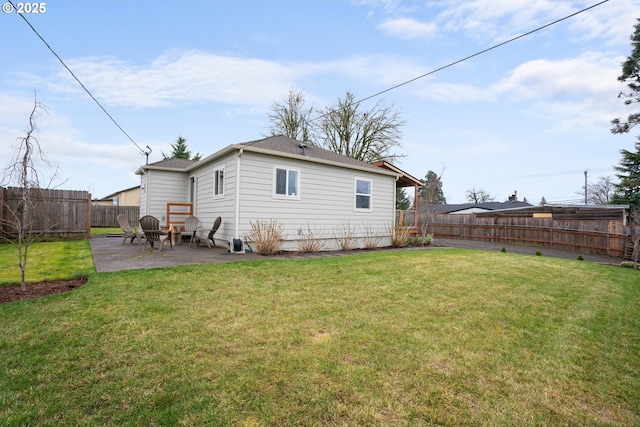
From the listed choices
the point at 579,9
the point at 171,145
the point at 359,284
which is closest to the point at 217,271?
the point at 359,284

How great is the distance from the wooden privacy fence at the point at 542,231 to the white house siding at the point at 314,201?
3.10 metres

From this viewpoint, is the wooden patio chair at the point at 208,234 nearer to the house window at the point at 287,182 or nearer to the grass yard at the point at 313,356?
the house window at the point at 287,182

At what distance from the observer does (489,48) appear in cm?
806

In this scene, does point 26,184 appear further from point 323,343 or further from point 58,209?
point 58,209

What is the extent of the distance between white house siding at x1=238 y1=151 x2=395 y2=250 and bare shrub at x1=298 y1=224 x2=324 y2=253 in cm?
10

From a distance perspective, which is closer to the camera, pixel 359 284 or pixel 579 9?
pixel 359 284

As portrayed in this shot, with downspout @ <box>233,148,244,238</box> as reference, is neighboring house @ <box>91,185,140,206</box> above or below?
above

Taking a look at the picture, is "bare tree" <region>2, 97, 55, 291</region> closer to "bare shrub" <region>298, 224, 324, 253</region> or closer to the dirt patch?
the dirt patch

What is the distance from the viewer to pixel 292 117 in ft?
77.4

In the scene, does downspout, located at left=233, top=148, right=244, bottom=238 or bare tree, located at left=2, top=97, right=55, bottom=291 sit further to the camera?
downspout, located at left=233, top=148, right=244, bottom=238

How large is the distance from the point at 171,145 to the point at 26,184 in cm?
2597

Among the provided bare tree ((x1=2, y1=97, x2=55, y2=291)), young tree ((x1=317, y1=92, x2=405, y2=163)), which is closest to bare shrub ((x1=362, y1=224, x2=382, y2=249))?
bare tree ((x1=2, y1=97, x2=55, y2=291))

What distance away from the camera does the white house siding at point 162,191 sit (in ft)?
40.8

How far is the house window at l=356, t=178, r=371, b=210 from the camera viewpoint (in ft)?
39.1
